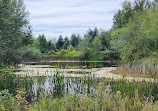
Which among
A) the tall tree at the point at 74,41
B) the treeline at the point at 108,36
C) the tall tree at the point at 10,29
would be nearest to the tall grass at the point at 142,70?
the treeline at the point at 108,36

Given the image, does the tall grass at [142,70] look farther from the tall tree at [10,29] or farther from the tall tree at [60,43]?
the tall tree at [60,43]

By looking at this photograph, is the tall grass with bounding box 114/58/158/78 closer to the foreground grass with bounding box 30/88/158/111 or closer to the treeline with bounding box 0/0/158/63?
the treeline with bounding box 0/0/158/63

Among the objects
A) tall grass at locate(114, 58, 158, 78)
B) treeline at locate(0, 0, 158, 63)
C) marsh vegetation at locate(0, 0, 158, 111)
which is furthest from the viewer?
treeline at locate(0, 0, 158, 63)

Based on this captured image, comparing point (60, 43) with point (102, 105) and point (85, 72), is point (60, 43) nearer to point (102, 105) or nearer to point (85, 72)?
point (85, 72)

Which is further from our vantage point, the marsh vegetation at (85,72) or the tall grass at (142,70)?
the tall grass at (142,70)

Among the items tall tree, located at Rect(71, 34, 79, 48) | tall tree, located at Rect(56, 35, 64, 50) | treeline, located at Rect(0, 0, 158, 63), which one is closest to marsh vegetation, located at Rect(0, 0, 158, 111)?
treeline, located at Rect(0, 0, 158, 63)

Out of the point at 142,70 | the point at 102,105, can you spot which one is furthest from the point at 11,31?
the point at 102,105

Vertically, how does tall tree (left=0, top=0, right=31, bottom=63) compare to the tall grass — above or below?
above

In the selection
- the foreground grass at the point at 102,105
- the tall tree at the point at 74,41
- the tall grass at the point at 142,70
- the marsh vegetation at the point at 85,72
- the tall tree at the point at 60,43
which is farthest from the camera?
the tall tree at the point at 74,41

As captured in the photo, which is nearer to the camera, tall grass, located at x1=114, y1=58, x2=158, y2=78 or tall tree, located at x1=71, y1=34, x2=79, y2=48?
tall grass, located at x1=114, y1=58, x2=158, y2=78

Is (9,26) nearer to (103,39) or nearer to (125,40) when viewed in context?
(125,40)

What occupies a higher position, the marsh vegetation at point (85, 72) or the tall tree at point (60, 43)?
the tall tree at point (60, 43)

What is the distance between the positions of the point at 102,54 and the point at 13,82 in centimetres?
2450

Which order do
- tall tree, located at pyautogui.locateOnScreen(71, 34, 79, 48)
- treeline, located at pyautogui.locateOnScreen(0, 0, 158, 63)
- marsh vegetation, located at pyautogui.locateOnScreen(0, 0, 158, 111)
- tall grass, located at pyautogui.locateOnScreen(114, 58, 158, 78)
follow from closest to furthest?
1. marsh vegetation, located at pyautogui.locateOnScreen(0, 0, 158, 111)
2. tall grass, located at pyautogui.locateOnScreen(114, 58, 158, 78)
3. treeline, located at pyautogui.locateOnScreen(0, 0, 158, 63)
4. tall tree, located at pyautogui.locateOnScreen(71, 34, 79, 48)
